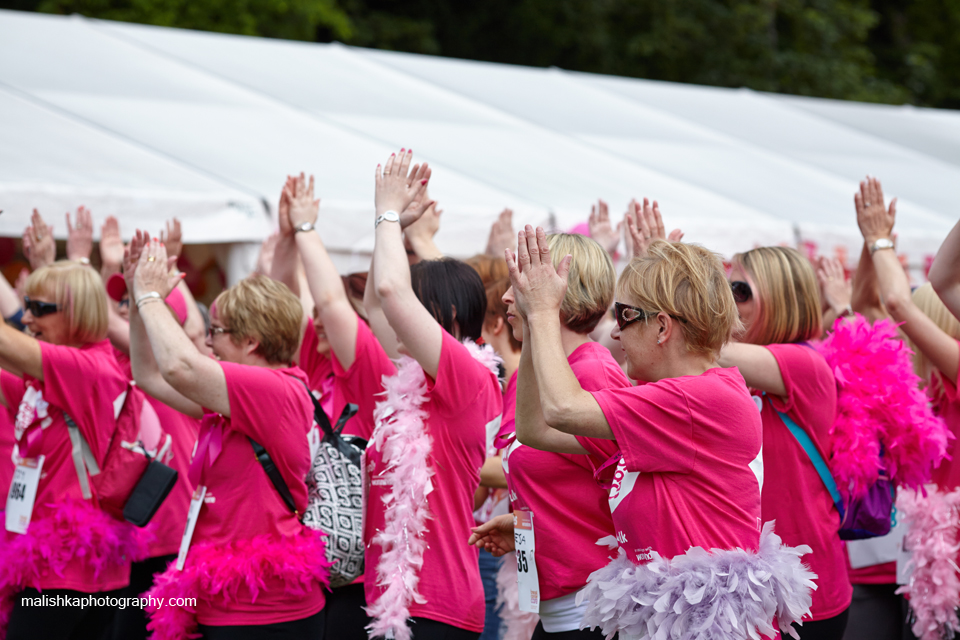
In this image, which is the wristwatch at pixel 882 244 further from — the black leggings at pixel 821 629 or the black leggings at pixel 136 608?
the black leggings at pixel 136 608

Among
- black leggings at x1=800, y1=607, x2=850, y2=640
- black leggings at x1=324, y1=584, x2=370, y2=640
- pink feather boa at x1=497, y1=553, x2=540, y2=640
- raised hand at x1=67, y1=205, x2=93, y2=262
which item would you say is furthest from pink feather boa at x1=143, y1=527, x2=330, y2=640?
raised hand at x1=67, y1=205, x2=93, y2=262

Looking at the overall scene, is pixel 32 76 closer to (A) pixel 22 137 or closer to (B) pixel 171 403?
(A) pixel 22 137

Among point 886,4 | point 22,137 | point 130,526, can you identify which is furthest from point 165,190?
point 886,4

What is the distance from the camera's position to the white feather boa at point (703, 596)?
1880 millimetres

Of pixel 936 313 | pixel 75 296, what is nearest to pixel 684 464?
pixel 936 313

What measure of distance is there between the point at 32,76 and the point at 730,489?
5.62 metres

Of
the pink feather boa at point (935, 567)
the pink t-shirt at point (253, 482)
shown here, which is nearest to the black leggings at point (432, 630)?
the pink t-shirt at point (253, 482)

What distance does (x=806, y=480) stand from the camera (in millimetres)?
2865

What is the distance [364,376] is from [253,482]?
501mm

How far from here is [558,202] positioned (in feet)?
19.4

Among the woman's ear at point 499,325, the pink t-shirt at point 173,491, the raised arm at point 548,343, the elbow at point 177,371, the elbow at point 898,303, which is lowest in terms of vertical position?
the pink t-shirt at point 173,491

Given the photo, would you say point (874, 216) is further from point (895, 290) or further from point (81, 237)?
point (81, 237)

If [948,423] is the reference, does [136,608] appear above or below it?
below

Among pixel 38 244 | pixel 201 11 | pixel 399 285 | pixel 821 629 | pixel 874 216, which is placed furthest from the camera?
pixel 201 11
